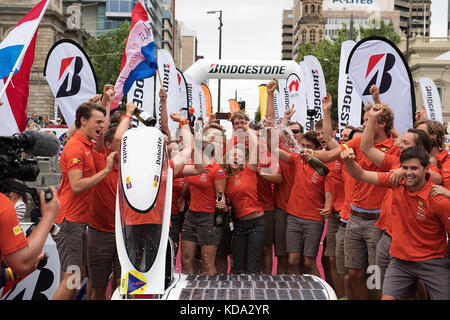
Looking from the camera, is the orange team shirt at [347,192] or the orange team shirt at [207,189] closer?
the orange team shirt at [347,192]

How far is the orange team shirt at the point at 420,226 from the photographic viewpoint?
4.71 m

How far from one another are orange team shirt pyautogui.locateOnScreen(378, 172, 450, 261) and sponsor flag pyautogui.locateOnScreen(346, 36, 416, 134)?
269 cm

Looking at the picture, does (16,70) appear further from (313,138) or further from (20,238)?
(313,138)

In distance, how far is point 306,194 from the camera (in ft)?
23.4

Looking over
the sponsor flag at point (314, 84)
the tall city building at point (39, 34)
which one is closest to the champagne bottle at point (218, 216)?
the sponsor flag at point (314, 84)

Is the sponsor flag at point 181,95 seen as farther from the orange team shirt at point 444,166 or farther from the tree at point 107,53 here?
the tree at point 107,53

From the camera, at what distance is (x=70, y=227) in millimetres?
5426

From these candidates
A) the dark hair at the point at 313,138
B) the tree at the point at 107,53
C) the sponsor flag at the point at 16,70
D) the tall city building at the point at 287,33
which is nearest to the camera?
the sponsor flag at the point at 16,70

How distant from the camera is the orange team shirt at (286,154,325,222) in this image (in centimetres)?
711

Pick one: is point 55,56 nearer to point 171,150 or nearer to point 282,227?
point 171,150

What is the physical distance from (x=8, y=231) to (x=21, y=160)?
16.9 inches

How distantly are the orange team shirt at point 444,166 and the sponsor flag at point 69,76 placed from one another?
505 cm

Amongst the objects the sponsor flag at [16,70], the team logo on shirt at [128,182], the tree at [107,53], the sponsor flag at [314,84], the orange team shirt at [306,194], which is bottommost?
the orange team shirt at [306,194]
